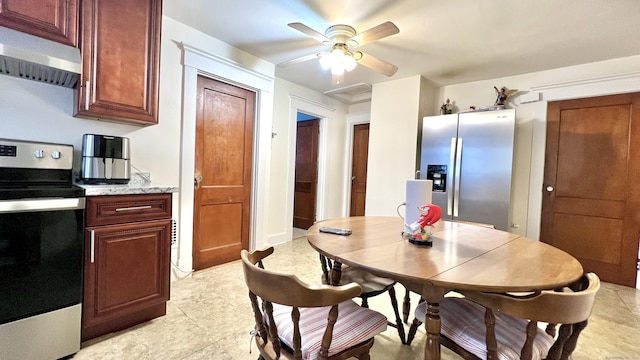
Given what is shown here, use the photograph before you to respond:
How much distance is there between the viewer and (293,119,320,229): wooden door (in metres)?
4.86

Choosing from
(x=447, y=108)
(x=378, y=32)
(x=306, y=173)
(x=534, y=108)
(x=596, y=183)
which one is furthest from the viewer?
(x=306, y=173)

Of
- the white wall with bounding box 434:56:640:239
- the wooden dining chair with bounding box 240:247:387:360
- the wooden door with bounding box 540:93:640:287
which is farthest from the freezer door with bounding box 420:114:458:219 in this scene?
the wooden dining chair with bounding box 240:247:387:360

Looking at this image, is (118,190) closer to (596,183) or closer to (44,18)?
(44,18)

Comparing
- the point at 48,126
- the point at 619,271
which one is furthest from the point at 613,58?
the point at 48,126

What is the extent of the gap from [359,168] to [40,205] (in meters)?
4.21

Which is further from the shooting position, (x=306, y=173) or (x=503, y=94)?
(x=306, y=173)

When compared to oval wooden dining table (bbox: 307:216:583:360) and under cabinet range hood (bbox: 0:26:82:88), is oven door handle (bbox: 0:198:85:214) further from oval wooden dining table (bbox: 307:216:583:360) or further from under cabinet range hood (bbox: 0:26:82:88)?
oval wooden dining table (bbox: 307:216:583:360)

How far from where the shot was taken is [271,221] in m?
3.97

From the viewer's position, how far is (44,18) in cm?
159

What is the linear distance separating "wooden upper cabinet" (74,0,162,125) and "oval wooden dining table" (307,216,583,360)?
161cm

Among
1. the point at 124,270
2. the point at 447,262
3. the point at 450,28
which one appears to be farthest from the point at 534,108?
the point at 124,270

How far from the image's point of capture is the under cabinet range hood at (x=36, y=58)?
1.45m

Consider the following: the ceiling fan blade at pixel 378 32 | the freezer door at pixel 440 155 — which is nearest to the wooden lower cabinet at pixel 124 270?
the ceiling fan blade at pixel 378 32

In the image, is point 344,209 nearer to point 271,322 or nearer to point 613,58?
point 613,58
